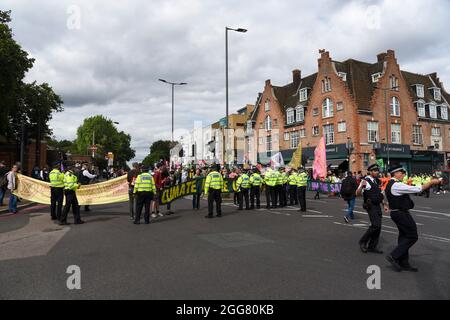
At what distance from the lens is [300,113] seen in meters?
45.7

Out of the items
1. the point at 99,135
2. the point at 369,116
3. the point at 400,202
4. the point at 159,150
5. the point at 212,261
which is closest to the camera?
the point at 400,202

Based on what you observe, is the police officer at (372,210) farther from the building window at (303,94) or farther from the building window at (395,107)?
the building window at (303,94)

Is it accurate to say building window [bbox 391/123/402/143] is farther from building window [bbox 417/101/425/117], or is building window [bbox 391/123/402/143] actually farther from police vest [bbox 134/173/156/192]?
police vest [bbox 134/173/156/192]

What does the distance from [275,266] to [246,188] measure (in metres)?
8.80

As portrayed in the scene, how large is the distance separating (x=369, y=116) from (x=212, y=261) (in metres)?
36.6

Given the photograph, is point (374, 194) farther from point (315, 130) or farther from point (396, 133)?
point (396, 133)

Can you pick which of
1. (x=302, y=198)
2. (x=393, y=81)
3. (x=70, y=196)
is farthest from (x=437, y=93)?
(x=70, y=196)

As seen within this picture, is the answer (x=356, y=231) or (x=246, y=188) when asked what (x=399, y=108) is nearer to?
(x=246, y=188)

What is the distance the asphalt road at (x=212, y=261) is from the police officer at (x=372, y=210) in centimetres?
28

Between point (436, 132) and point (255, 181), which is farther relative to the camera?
point (436, 132)

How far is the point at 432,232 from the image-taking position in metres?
9.65

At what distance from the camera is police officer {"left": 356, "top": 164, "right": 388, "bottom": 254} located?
6.93 meters
